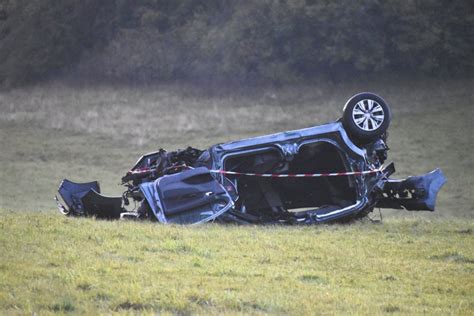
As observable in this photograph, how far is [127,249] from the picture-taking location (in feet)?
36.1

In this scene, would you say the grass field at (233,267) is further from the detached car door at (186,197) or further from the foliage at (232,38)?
the foliage at (232,38)

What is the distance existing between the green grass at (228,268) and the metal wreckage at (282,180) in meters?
0.48

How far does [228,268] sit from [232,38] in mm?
39090

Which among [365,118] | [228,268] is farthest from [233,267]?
[365,118]

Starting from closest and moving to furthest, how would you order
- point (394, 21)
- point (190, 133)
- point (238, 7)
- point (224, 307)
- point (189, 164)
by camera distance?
point (224, 307) → point (189, 164) → point (190, 133) → point (394, 21) → point (238, 7)

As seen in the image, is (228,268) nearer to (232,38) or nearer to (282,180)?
(282,180)

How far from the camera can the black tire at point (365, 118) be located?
13992 millimetres

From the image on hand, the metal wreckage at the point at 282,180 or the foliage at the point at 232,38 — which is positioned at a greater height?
the foliage at the point at 232,38

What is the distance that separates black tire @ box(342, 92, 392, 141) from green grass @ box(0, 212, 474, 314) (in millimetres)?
1402

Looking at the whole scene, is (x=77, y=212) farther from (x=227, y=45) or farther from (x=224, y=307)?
(x=227, y=45)

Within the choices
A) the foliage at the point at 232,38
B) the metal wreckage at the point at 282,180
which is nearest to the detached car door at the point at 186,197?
the metal wreckage at the point at 282,180

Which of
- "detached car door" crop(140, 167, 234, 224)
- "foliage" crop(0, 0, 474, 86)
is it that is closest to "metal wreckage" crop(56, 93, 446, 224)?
"detached car door" crop(140, 167, 234, 224)

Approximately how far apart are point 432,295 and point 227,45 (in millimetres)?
40323

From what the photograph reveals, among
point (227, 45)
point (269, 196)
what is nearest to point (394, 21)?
point (227, 45)
